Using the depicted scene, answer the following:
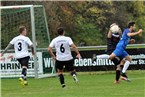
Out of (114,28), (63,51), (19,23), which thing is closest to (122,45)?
(114,28)

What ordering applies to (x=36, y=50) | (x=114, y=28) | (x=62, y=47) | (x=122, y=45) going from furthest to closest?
1. (x=36, y=50)
2. (x=114, y=28)
3. (x=122, y=45)
4. (x=62, y=47)

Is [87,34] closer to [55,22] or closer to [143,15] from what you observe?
[143,15]

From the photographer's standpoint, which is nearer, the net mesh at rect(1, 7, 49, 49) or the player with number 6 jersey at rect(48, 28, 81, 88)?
the player with number 6 jersey at rect(48, 28, 81, 88)

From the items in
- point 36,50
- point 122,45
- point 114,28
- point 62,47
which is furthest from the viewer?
point 36,50

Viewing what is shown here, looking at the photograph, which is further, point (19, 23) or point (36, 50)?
point (19, 23)

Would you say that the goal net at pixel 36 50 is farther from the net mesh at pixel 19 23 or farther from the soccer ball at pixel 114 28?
the soccer ball at pixel 114 28

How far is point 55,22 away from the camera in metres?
52.2

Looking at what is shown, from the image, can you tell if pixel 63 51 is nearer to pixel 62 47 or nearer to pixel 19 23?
pixel 62 47

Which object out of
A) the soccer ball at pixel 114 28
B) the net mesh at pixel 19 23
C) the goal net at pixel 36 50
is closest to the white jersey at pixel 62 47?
the soccer ball at pixel 114 28

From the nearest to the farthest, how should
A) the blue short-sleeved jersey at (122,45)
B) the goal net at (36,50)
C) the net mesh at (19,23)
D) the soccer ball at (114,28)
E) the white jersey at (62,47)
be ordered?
the white jersey at (62,47), the blue short-sleeved jersey at (122,45), the soccer ball at (114,28), the goal net at (36,50), the net mesh at (19,23)

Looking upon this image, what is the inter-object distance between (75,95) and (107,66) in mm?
11504

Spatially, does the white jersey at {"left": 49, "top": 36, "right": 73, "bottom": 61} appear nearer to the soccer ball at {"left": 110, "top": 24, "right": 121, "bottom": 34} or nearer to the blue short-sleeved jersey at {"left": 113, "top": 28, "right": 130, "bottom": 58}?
the blue short-sleeved jersey at {"left": 113, "top": 28, "right": 130, "bottom": 58}

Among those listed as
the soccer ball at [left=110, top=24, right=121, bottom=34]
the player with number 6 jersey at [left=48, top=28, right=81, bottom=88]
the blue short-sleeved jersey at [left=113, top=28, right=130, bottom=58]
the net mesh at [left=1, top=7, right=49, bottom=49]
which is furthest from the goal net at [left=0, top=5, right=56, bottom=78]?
the player with number 6 jersey at [left=48, top=28, right=81, bottom=88]

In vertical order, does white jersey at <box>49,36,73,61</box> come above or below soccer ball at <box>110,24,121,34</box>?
below
